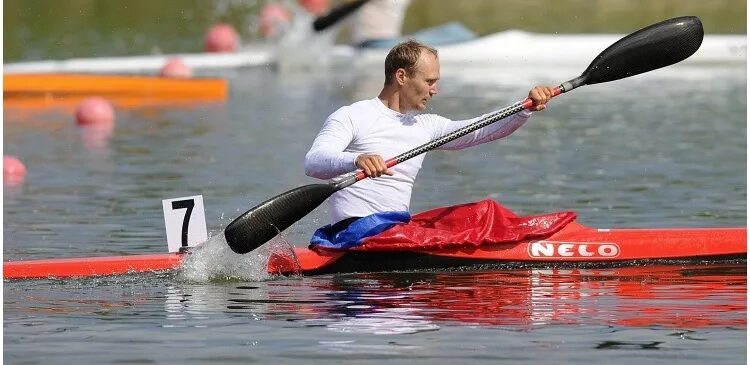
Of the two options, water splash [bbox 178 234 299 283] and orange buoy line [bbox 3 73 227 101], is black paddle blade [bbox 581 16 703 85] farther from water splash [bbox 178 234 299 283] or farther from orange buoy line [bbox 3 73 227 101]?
orange buoy line [bbox 3 73 227 101]

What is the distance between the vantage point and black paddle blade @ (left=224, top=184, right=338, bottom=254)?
28.0 ft

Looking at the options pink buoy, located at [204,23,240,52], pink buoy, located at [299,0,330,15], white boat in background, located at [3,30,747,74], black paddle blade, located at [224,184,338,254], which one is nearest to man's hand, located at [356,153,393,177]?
black paddle blade, located at [224,184,338,254]

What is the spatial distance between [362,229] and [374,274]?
0.82 feet

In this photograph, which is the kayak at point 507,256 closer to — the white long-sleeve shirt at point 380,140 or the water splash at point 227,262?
the water splash at point 227,262

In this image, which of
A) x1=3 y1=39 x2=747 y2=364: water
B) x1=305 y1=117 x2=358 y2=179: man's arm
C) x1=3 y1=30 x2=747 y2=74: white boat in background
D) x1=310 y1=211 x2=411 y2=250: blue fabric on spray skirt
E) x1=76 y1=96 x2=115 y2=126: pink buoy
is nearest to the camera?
x1=3 y1=39 x2=747 y2=364: water

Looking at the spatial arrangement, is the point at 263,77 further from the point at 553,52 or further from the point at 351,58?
the point at 553,52

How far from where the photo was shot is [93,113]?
1853 cm

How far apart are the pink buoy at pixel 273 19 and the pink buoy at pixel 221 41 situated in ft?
1.89

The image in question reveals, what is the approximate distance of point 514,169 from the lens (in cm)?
1440

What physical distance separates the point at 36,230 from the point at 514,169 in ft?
15.0

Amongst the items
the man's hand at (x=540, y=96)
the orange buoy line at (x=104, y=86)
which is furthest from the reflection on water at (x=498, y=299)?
the orange buoy line at (x=104, y=86)

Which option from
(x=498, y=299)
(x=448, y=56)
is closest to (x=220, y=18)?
(x=448, y=56)

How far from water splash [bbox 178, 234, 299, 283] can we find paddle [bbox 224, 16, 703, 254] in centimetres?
17

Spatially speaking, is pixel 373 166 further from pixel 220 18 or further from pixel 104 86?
pixel 220 18
